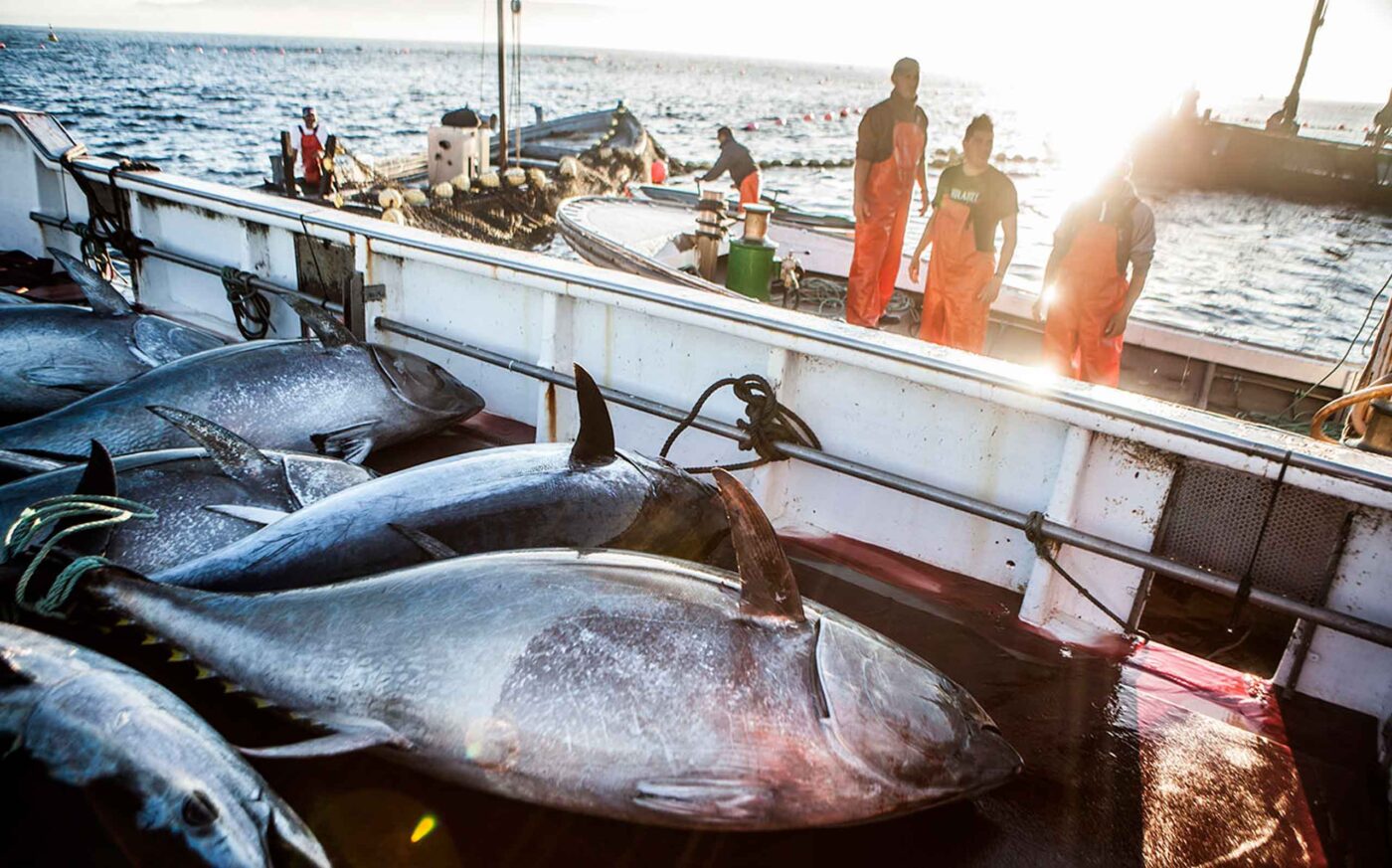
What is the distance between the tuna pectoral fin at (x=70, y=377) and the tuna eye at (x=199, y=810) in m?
3.04

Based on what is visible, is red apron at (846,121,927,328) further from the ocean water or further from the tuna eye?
the tuna eye

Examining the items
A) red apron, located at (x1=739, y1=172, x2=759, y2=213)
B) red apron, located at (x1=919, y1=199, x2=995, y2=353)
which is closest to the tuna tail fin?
red apron, located at (x1=919, y1=199, x2=995, y2=353)

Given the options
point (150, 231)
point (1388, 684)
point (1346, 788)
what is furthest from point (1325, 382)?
point (150, 231)

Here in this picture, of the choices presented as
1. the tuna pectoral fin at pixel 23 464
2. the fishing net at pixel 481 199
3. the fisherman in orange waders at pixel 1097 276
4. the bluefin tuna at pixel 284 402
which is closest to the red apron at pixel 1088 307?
the fisherman in orange waders at pixel 1097 276

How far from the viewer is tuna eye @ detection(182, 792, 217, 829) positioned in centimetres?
140

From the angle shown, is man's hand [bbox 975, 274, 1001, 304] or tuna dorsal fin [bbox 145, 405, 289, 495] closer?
tuna dorsal fin [bbox 145, 405, 289, 495]

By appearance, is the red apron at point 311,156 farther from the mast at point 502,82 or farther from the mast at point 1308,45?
the mast at point 1308,45

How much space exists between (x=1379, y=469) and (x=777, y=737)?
2.06 m

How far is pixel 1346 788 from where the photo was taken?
2312mm

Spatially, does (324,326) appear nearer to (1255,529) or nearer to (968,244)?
(1255,529)

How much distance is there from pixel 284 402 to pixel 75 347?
3.73 feet

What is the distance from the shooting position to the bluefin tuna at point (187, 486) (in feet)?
7.99

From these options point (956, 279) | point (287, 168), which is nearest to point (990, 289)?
point (956, 279)

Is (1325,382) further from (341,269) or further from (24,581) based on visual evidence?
(24,581)
